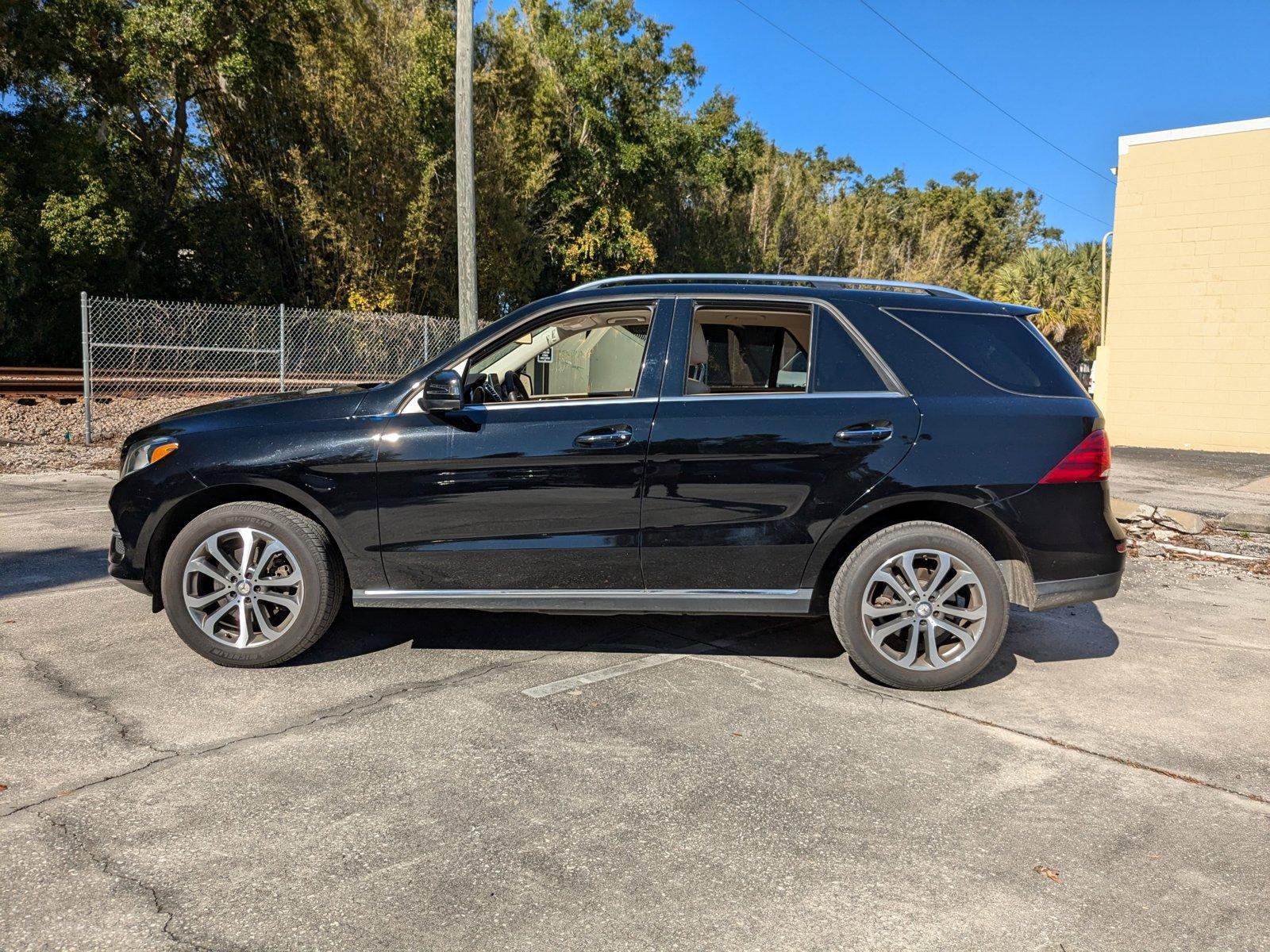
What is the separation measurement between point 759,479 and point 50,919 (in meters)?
3.02

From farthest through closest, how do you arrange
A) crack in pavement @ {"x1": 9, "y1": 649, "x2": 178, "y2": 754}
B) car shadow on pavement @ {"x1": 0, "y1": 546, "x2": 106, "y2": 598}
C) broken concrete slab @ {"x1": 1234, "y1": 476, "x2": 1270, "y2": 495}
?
broken concrete slab @ {"x1": 1234, "y1": 476, "x2": 1270, "y2": 495} < car shadow on pavement @ {"x1": 0, "y1": 546, "x2": 106, "y2": 598} < crack in pavement @ {"x1": 9, "y1": 649, "x2": 178, "y2": 754}

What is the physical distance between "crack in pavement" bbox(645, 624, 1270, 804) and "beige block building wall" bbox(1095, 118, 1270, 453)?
17.5 m

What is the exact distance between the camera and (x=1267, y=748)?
392 cm

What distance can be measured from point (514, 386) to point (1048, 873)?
308cm

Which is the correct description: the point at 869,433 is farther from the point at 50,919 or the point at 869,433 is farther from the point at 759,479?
the point at 50,919

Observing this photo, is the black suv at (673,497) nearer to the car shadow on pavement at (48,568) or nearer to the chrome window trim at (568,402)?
the chrome window trim at (568,402)

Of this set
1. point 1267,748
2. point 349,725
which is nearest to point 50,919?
point 349,725

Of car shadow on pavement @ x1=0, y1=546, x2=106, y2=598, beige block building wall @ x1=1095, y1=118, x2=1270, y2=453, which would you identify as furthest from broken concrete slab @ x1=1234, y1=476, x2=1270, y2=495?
car shadow on pavement @ x1=0, y1=546, x2=106, y2=598

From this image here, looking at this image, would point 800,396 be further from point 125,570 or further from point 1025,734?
point 125,570

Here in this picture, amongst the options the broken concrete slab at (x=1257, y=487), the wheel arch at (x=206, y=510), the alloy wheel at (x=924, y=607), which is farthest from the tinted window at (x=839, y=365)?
the broken concrete slab at (x=1257, y=487)

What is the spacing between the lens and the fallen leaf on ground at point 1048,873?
114 inches

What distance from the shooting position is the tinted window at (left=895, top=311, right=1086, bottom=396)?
4574 mm

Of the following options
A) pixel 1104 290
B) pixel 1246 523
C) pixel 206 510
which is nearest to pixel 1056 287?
pixel 1104 290

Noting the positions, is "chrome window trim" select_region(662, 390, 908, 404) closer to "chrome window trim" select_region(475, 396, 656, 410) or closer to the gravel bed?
"chrome window trim" select_region(475, 396, 656, 410)
